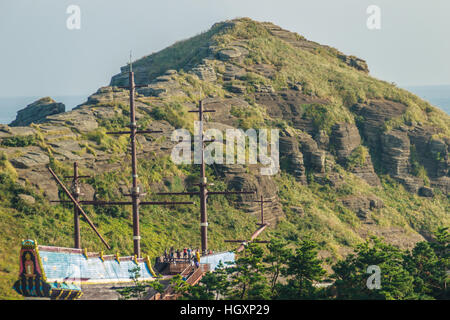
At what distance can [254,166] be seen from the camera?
179ft

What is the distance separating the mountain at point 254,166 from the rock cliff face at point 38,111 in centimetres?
422

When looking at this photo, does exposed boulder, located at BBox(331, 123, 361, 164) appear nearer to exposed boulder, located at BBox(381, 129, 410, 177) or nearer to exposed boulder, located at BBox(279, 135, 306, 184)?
exposed boulder, located at BBox(381, 129, 410, 177)

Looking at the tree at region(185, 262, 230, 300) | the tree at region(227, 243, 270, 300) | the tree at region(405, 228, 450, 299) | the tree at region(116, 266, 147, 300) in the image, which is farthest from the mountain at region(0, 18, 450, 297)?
the tree at region(405, 228, 450, 299)

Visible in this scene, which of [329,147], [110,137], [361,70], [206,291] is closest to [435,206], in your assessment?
[329,147]

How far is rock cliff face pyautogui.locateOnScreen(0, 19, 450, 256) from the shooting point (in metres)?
48.2

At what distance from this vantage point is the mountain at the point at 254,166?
42.4 m

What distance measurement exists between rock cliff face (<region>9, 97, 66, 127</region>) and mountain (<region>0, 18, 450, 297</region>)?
4.22m

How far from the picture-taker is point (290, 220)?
54.0m

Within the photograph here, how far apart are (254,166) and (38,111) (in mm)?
19123

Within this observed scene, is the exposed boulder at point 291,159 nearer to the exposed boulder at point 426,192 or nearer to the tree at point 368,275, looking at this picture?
the exposed boulder at point 426,192

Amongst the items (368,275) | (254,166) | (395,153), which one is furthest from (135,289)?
(395,153)

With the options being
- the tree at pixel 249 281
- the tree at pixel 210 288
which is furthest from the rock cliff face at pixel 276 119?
the tree at pixel 210 288
